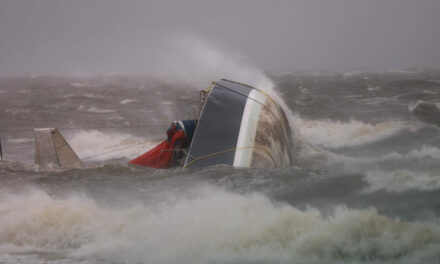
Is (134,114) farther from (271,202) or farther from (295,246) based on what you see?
(295,246)

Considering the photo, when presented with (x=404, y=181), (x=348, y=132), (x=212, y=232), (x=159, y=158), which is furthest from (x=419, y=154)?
(x=212, y=232)

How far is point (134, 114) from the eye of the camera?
16.9m

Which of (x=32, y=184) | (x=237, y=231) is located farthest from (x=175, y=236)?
(x=32, y=184)

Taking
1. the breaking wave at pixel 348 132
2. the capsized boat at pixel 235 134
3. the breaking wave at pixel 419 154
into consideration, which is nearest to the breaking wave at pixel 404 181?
the breaking wave at pixel 419 154

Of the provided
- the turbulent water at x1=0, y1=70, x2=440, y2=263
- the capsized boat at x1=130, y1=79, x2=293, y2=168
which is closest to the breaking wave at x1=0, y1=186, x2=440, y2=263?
the turbulent water at x1=0, y1=70, x2=440, y2=263

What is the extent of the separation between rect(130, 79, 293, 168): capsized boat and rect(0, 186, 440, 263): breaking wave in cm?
159

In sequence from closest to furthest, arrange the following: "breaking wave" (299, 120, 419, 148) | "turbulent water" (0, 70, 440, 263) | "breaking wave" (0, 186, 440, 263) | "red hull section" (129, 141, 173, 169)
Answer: "breaking wave" (0, 186, 440, 263) → "turbulent water" (0, 70, 440, 263) → "red hull section" (129, 141, 173, 169) → "breaking wave" (299, 120, 419, 148)

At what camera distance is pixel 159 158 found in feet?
28.5

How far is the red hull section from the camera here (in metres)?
8.67

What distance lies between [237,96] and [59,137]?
10.9 ft

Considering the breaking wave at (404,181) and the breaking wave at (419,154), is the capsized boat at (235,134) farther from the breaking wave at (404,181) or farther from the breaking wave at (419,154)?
the breaking wave at (404,181)

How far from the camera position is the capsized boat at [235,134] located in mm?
7969

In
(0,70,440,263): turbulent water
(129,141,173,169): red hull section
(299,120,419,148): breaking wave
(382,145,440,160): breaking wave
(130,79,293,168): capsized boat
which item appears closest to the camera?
(0,70,440,263): turbulent water

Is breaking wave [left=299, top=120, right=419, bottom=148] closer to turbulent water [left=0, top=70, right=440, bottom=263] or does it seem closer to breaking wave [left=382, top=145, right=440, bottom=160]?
turbulent water [left=0, top=70, right=440, bottom=263]
